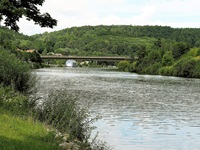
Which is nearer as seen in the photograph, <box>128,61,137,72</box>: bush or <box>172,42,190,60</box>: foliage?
<box>172,42,190,60</box>: foliage

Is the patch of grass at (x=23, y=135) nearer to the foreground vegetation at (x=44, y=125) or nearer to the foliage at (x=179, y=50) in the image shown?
the foreground vegetation at (x=44, y=125)

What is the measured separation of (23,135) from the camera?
13008 mm

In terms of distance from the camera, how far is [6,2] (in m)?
17.0

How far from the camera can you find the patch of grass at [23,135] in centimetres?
1153

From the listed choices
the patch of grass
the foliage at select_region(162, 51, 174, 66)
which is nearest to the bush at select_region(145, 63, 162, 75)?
the foliage at select_region(162, 51, 174, 66)

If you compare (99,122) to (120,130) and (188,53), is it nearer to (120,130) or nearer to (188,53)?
(120,130)

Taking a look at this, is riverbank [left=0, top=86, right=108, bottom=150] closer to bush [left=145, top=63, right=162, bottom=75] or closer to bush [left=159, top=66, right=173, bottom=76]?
bush [left=159, top=66, right=173, bottom=76]

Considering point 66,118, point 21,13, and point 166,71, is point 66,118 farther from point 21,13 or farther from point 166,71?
point 166,71

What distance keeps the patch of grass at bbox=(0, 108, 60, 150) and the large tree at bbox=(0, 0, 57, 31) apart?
172 inches

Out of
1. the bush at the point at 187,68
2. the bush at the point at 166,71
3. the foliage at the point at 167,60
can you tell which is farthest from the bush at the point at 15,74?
the foliage at the point at 167,60

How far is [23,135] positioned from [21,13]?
20.4ft

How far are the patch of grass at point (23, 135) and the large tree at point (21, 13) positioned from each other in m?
4.38

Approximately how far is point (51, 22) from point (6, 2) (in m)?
3.33

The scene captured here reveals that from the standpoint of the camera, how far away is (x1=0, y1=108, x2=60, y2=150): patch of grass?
11529 millimetres
